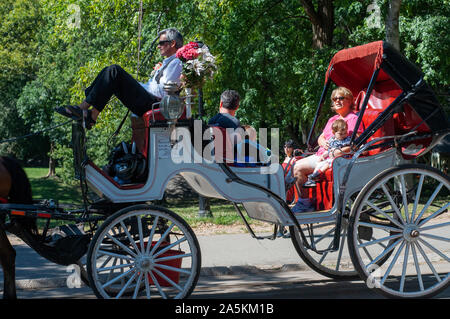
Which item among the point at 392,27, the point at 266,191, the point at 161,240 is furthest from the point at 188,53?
the point at 392,27

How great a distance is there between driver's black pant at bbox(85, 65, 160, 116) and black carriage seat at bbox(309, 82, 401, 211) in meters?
1.98

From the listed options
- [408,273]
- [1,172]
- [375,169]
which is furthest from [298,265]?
[1,172]

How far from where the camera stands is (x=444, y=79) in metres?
15.4

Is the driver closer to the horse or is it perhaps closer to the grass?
the horse

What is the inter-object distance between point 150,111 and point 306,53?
14.5m

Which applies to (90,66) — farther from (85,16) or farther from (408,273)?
(408,273)

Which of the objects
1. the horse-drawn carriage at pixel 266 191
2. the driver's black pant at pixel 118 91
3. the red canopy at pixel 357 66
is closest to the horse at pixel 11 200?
the horse-drawn carriage at pixel 266 191

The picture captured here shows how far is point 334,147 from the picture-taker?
6.09m

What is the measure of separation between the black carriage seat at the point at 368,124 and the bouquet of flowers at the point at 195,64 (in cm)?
168

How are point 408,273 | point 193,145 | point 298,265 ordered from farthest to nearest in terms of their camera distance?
point 298,265
point 408,273
point 193,145

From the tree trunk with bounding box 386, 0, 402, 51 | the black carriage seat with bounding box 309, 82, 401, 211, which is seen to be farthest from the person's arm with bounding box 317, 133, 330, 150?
the tree trunk with bounding box 386, 0, 402, 51

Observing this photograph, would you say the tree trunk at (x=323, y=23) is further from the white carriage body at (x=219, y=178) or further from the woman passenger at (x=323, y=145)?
the white carriage body at (x=219, y=178)

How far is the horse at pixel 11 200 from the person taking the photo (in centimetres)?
500

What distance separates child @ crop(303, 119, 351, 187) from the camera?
598cm
